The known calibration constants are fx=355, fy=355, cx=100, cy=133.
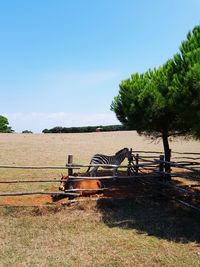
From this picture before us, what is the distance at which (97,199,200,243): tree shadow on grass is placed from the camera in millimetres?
7154

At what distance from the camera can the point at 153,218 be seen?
27.0ft

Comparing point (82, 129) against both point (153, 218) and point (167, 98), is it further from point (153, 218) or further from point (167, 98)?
point (153, 218)

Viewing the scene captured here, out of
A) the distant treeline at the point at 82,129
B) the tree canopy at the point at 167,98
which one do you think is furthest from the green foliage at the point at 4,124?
the tree canopy at the point at 167,98

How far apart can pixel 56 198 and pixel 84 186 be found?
2.85ft

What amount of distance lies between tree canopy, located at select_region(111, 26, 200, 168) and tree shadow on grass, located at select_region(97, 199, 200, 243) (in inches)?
79.1

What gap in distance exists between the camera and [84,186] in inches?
394

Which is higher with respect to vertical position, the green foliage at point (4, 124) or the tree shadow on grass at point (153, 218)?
the green foliage at point (4, 124)

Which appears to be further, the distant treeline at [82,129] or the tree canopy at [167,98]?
the distant treeline at [82,129]

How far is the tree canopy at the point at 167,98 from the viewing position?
7.58 meters

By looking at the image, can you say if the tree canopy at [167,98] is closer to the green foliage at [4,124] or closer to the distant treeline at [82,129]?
the distant treeline at [82,129]

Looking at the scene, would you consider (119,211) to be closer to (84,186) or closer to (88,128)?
(84,186)

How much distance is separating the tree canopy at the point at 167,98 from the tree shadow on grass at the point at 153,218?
6.59ft

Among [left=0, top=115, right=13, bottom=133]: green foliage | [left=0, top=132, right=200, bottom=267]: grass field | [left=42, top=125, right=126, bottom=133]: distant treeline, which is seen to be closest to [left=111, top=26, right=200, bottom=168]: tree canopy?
[left=0, top=132, right=200, bottom=267]: grass field

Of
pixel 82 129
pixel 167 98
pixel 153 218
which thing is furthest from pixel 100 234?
pixel 82 129
